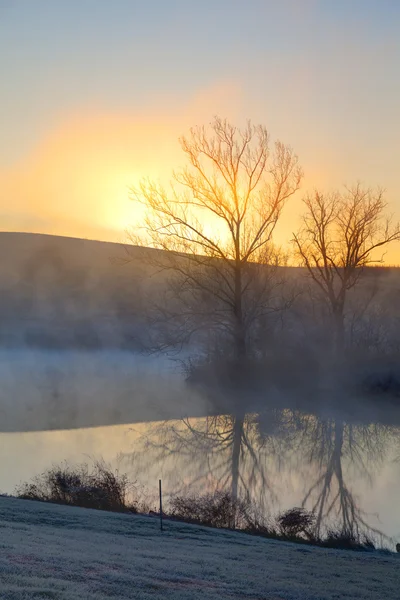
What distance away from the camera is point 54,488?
13328 mm

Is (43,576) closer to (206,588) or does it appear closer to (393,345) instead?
(206,588)

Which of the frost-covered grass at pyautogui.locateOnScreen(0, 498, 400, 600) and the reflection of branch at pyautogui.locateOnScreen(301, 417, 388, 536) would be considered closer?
the frost-covered grass at pyautogui.locateOnScreen(0, 498, 400, 600)

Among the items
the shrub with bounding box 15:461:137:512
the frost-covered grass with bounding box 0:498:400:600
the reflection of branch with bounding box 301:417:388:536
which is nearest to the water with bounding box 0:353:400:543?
the reflection of branch with bounding box 301:417:388:536

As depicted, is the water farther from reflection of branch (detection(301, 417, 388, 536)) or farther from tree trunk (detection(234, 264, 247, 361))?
tree trunk (detection(234, 264, 247, 361))

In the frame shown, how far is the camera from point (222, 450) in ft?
63.5

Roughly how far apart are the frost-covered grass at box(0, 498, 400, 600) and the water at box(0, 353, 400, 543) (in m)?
3.13

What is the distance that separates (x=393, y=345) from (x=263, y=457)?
Answer: 13923mm

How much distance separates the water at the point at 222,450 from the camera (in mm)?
14242

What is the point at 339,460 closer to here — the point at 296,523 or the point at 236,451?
the point at 236,451

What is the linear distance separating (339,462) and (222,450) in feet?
11.4

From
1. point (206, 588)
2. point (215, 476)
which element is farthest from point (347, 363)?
point (206, 588)

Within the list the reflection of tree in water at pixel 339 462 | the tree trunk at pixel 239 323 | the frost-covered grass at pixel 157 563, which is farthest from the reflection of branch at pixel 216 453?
the tree trunk at pixel 239 323

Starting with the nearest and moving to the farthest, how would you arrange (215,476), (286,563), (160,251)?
1. (286,563)
2. (215,476)
3. (160,251)

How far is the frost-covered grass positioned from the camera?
6.02 meters
